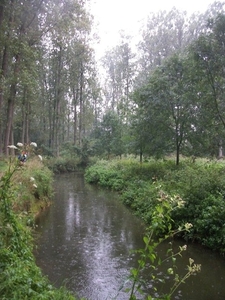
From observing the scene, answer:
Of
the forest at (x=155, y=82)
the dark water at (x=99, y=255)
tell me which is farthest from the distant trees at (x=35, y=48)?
the dark water at (x=99, y=255)

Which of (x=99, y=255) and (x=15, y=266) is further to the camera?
(x=99, y=255)

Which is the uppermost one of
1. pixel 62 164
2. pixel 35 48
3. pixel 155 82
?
pixel 35 48

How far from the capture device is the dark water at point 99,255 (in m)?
6.09

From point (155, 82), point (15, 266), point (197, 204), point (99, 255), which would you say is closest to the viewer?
point (15, 266)

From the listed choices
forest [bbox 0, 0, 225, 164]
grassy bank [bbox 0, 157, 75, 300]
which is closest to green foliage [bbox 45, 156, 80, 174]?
forest [bbox 0, 0, 225, 164]

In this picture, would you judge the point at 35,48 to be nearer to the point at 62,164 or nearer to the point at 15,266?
the point at 62,164

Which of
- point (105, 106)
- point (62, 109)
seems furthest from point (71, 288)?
point (105, 106)

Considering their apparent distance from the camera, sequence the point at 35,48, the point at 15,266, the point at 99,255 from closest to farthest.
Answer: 1. the point at 15,266
2. the point at 99,255
3. the point at 35,48

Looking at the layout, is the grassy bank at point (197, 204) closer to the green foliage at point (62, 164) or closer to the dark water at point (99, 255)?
the dark water at point (99, 255)

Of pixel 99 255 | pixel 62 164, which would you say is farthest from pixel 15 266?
pixel 62 164

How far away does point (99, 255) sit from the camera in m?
7.91

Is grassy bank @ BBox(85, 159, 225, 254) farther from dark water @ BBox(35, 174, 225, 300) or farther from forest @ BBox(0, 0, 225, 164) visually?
forest @ BBox(0, 0, 225, 164)

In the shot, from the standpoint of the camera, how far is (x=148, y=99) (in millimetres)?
17094

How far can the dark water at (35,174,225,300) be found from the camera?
6.09m
